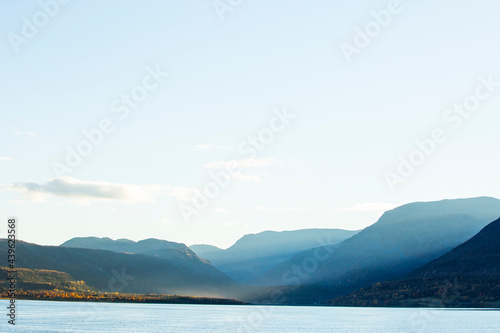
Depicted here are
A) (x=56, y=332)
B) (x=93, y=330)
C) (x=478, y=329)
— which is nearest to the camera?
(x=56, y=332)

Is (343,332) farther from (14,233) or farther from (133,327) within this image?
(14,233)

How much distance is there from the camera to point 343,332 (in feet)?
575

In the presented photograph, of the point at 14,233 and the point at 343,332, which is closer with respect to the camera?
the point at 14,233

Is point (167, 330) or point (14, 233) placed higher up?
point (14, 233)

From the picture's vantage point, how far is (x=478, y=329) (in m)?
183

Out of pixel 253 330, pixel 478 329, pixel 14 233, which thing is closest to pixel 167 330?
pixel 253 330

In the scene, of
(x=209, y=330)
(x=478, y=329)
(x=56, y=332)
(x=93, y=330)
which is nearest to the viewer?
(x=56, y=332)

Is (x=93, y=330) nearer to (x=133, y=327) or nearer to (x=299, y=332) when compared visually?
(x=133, y=327)

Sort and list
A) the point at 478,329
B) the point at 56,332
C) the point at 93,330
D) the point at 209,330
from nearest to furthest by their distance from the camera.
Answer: the point at 56,332
the point at 93,330
the point at 209,330
the point at 478,329

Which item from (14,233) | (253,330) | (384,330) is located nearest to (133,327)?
(253,330)

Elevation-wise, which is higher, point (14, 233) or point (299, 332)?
point (14, 233)

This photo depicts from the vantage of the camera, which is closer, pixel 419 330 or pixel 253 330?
pixel 253 330

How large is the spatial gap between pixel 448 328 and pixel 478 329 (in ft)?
30.8

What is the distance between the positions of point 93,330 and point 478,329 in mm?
111996
